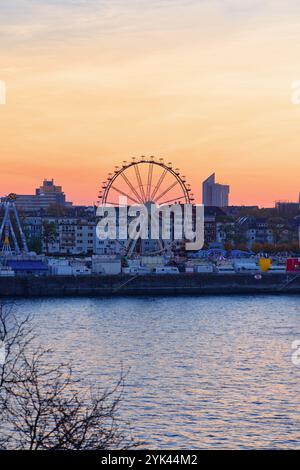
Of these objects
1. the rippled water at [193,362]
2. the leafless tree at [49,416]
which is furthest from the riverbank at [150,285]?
the leafless tree at [49,416]

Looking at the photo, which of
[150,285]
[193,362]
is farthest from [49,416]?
[150,285]

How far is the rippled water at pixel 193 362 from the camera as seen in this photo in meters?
15.6

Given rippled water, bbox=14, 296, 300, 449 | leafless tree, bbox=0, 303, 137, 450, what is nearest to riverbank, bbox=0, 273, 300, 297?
rippled water, bbox=14, 296, 300, 449

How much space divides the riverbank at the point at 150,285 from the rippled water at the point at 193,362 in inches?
166

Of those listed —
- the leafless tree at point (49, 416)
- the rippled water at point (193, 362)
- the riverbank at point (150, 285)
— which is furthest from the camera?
the riverbank at point (150, 285)

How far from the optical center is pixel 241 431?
50.9ft

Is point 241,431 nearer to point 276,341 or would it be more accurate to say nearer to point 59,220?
point 276,341

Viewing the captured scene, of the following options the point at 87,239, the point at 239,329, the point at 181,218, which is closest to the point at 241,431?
the point at 239,329

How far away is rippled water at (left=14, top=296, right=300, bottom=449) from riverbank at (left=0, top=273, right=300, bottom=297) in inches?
166

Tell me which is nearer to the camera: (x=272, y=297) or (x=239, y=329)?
(x=239, y=329)

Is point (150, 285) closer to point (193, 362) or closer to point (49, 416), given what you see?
point (193, 362)

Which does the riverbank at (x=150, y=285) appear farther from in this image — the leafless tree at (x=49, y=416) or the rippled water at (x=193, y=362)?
the leafless tree at (x=49, y=416)

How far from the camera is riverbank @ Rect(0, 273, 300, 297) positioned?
152 ft

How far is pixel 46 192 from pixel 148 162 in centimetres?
8485
